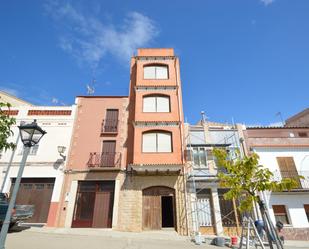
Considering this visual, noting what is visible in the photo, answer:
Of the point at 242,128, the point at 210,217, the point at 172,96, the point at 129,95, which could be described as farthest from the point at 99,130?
the point at 242,128

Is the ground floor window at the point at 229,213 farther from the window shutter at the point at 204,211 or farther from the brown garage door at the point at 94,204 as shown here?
the brown garage door at the point at 94,204

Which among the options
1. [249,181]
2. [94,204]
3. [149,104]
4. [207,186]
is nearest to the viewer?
[249,181]

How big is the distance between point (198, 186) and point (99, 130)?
9.04 meters

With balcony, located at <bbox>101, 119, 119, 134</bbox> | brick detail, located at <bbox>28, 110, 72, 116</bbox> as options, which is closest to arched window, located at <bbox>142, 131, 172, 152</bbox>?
balcony, located at <bbox>101, 119, 119, 134</bbox>

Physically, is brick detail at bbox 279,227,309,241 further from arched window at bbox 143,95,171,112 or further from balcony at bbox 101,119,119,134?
balcony at bbox 101,119,119,134

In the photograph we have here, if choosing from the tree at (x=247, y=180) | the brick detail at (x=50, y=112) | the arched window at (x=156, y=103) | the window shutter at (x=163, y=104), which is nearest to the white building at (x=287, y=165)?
the window shutter at (x=163, y=104)

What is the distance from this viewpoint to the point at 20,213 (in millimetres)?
10500

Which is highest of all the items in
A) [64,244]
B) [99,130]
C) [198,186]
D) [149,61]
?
[149,61]

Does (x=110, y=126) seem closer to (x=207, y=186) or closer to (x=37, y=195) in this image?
(x=37, y=195)

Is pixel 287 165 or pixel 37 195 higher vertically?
pixel 287 165

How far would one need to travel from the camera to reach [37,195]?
14.5m

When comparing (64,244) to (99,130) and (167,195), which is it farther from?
(99,130)

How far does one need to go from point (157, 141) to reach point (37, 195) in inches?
383

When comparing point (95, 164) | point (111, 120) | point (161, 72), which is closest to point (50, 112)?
point (111, 120)
